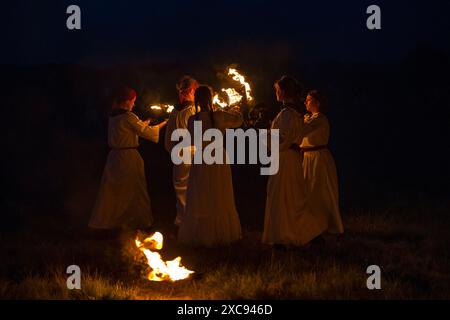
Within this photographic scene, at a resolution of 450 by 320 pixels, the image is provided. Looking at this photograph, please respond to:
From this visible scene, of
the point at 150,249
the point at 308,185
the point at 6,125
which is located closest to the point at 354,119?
the point at 6,125

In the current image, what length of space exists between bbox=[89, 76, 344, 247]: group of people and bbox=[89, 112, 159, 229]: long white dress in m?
0.02

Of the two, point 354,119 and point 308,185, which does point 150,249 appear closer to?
point 308,185

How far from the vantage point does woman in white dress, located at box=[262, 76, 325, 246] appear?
8.06 metres

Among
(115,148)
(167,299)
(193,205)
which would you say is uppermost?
(115,148)

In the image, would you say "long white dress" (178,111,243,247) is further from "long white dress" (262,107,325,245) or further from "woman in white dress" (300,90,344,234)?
"woman in white dress" (300,90,344,234)

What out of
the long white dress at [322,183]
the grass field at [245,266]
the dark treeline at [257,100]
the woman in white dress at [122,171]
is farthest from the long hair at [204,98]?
the dark treeline at [257,100]

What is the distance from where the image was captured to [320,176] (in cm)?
878

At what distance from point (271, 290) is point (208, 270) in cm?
117

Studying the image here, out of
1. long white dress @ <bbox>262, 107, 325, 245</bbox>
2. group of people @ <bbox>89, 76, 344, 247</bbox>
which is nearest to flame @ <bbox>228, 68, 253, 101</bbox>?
group of people @ <bbox>89, 76, 344, 247</bbox>

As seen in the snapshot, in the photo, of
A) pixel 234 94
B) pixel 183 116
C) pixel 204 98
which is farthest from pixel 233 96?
pixel 183 116

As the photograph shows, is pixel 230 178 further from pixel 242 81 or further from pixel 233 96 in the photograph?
pixel 242 81

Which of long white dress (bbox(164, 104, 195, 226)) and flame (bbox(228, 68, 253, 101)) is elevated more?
flame (bbox(228, 68, 253, 101))

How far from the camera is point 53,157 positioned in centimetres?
1794

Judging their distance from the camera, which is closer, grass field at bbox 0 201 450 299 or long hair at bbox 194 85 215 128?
grass field at bbox 0 201 450 299
